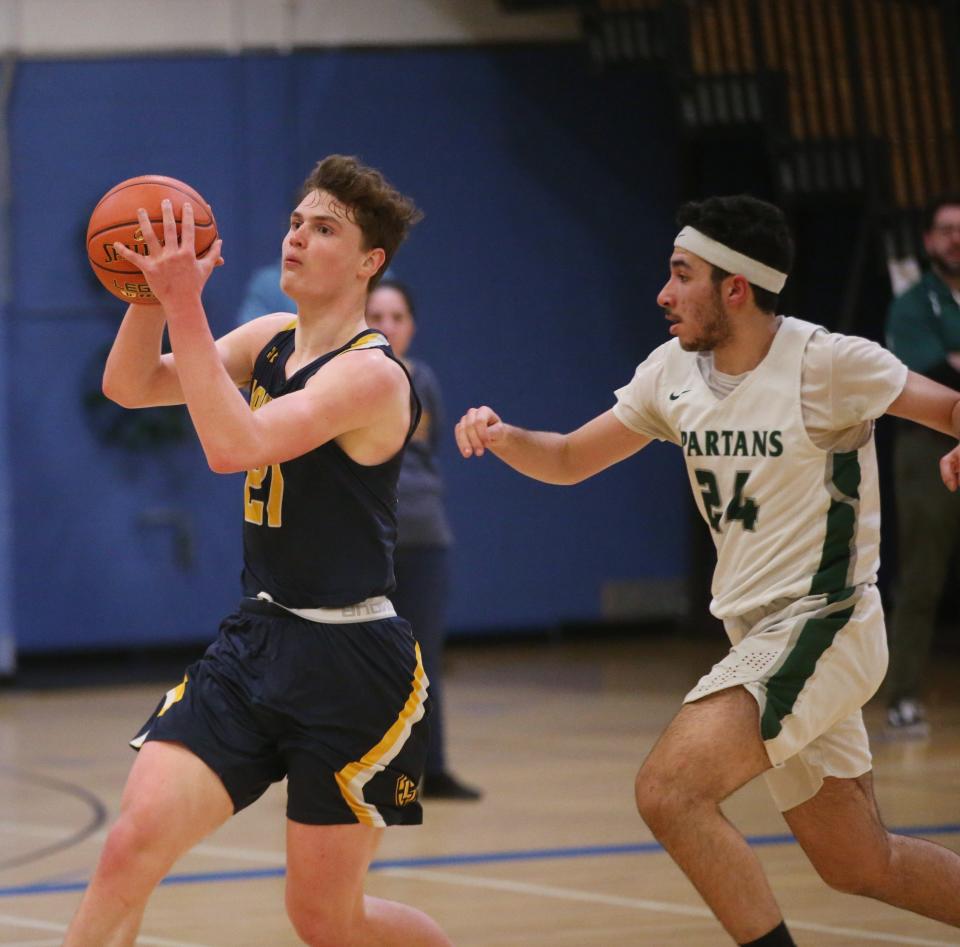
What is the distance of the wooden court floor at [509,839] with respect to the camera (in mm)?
5250

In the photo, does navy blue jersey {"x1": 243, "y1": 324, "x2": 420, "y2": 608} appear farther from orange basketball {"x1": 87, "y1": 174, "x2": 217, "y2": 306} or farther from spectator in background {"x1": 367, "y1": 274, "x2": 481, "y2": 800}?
spectator in background {"x1": 367, "y1": 274, "x2": 481, "y2": 800}

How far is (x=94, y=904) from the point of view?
3.48 metres

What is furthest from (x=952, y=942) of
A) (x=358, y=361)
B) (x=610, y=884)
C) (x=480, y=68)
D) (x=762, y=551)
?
(x=480, y=68)

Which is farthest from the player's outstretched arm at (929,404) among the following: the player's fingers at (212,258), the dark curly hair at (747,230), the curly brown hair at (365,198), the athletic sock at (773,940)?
the player's fingers at (212,258)

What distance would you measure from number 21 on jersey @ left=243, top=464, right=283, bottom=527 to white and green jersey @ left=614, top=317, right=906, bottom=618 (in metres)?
0.95

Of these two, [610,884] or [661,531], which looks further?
[661,531]

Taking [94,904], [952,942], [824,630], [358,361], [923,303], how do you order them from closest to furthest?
[94,904], [358,361], [824,630], [952,942], [923,303]

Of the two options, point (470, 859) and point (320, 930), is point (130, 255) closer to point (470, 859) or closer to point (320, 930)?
point (320, 930)

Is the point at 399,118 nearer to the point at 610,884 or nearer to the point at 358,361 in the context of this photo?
the point at 610,884

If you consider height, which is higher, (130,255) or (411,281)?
(411,281)

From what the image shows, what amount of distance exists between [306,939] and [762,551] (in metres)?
1.31

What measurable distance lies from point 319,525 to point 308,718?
15.2 inches

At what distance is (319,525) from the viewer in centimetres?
376

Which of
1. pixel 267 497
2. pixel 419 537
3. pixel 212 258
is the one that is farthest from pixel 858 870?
pixel 419 537
